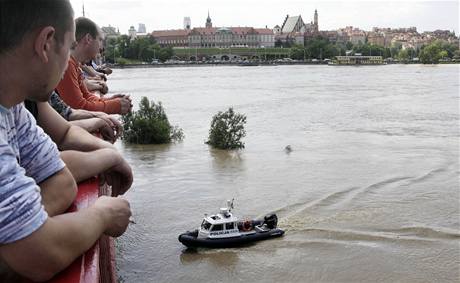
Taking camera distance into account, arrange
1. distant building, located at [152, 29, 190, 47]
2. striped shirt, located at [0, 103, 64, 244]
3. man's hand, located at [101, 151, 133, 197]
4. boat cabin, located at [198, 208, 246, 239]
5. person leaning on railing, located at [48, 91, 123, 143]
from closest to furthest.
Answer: striped shirt, located at [0, 103, 64, 244] → man's hand, located at [101, 151, 133, 197] → person leaning on railing, located at [48, 91, 123, 143] → boat cabin, located at [198, 208, 246, 239] → distant building, located at [152, 29, 190, 47]

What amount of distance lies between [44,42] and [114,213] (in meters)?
0.47

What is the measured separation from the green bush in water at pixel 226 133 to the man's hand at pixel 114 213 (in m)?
23.1

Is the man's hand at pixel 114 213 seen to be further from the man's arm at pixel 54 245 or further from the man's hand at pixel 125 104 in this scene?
the man's hand at pixel 125 104

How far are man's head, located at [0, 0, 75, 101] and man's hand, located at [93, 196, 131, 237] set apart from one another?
1.01 ft

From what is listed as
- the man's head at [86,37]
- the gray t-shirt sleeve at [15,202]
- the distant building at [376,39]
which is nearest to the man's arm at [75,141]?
the gray t-shirt sleeve at [15,202]

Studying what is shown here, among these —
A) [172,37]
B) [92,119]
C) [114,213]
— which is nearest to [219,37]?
[172,37]

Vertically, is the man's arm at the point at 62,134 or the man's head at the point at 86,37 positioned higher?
the man's head at the point at 86,37

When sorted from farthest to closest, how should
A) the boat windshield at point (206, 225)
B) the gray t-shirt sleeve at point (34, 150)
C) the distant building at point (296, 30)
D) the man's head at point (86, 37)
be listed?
1. the distant building at point (296, 30)
2. the boat windshield at point (206, 225)
3. the man's head at point (86, 37)
4. the gray t-shirt sleeve at point (34, 150)

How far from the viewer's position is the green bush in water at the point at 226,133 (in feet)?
80.8

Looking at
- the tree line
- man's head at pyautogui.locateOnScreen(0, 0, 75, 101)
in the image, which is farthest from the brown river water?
the tree line

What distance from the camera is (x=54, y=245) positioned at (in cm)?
111

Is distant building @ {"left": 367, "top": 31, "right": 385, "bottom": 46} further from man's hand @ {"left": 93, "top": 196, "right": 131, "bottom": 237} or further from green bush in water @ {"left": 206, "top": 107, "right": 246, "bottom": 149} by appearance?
man's hand @ {"left": 93, "top": 196, "right": 131, "bottom": 237}

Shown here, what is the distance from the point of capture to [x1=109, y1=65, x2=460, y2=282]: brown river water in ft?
38.7

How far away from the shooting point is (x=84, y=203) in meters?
1.49
